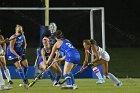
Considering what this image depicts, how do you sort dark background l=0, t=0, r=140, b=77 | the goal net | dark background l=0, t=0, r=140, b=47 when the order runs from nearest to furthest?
the goal net < dark background l=0, t=0, r=140, b=77 < dark background l=0, t=0, r=140, b=47

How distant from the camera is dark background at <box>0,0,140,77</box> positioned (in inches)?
1221

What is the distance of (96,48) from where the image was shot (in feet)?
75.3

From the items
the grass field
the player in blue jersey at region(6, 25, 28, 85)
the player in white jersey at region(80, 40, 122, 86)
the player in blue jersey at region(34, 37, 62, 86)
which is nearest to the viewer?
the grass field

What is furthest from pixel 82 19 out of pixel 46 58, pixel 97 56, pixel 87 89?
pixel 87 89

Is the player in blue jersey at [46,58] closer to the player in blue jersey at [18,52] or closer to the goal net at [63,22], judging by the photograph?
the player in blue jersey at [18,52]

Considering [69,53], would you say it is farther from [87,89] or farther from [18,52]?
[18,52]

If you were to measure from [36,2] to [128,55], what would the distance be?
862cm

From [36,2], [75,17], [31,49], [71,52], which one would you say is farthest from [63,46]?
[36,2]

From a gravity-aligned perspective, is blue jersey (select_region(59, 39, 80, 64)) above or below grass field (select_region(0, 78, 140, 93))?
above

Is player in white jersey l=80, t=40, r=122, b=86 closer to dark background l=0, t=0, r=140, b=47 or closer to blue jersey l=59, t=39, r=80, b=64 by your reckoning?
blue jersey l=59, t=39, r=80, b=64

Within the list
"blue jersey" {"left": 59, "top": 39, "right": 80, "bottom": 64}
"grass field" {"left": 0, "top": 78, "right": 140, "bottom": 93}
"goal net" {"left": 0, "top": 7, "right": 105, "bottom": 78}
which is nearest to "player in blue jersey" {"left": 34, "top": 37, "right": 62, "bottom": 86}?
"grass field" {"left": 0, "top": 78, "right": 140, "bottom": 93}

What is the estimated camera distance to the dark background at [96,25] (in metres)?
31.0

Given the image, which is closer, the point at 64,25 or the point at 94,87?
the point at 94,87

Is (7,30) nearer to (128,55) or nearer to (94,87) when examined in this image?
(94,87)
